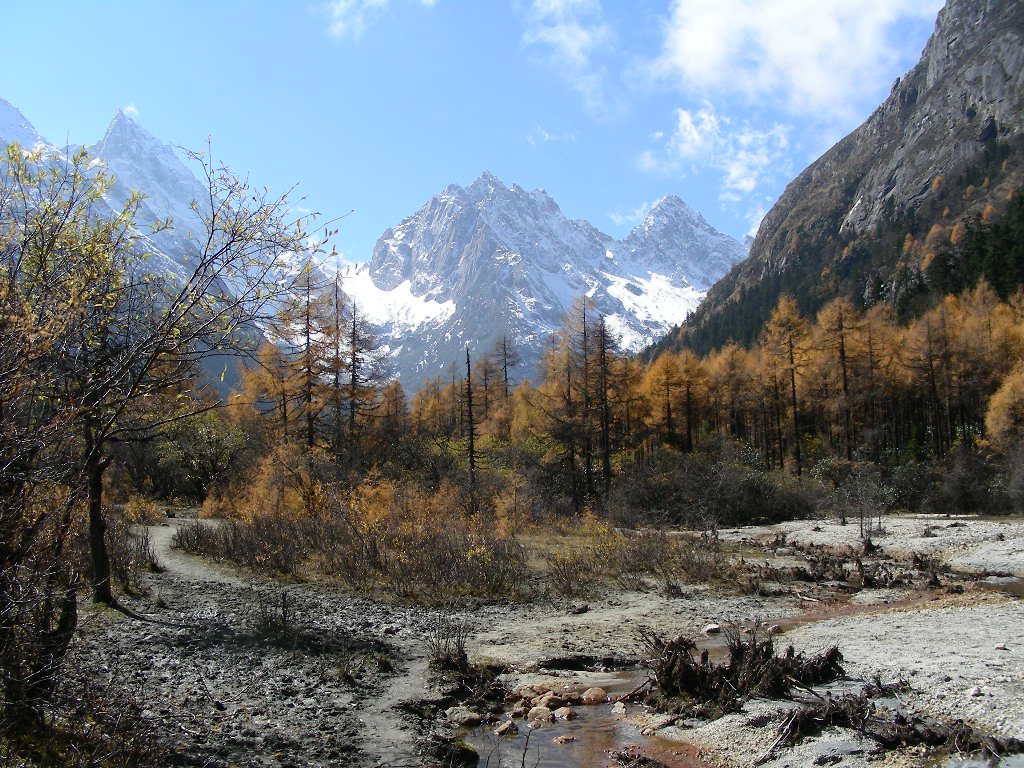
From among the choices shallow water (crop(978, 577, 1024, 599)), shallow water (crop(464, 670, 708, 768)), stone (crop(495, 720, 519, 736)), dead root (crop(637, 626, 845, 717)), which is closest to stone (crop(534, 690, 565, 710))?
shallow water (crop(464, 670, 708, 768))

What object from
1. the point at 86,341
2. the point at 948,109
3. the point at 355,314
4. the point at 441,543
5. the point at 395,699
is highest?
the point at 948,109

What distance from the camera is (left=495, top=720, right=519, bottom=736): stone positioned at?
732 centimetres

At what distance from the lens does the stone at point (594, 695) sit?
325 inches

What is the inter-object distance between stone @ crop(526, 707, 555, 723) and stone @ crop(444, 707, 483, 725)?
1.94 feet

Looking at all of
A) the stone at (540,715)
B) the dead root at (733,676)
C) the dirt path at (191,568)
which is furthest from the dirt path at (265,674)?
the dead root at (733,676)

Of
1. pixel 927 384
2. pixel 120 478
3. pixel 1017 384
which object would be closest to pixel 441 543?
pixel 120 478

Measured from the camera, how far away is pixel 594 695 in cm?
837

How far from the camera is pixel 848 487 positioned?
35188mm

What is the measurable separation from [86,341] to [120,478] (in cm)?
3188

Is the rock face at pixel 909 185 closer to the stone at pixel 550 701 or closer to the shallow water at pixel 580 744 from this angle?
the stone at pixel 550 701

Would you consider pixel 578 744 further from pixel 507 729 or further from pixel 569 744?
pixel 507 729

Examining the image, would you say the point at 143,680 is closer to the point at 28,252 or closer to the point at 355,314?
the point at 28,252

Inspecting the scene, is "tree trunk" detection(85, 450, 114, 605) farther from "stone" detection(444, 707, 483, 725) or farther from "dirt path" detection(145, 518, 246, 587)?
"stone" detection(444, 707, 483, 725)

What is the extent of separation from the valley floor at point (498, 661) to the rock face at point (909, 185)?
289ft
